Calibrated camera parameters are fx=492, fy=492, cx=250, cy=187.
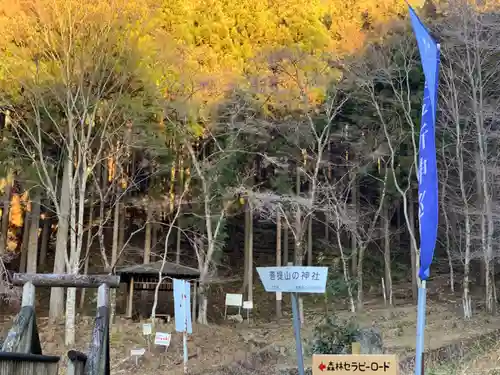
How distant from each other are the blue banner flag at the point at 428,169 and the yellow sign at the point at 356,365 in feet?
2.65

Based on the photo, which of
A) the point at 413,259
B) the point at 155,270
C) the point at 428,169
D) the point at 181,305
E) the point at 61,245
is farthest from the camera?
the point at 413,259

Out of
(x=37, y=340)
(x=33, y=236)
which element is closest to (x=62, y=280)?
(x=37, y=340)

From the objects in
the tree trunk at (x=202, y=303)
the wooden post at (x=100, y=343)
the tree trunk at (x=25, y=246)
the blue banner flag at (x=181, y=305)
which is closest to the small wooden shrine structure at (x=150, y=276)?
the tree trunk at (x=202, y=303)

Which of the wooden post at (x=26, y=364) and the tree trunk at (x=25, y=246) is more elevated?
the tree trunk at (x=25, y=246)

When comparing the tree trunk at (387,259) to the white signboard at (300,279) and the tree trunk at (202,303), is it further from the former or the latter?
the white signboard at (300,279)

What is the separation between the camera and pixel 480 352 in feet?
27.3

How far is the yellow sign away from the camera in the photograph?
347 cm

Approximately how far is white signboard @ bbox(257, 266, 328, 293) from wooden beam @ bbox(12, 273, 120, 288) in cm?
173

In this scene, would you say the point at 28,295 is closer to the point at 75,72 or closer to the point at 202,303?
the point at 75,72

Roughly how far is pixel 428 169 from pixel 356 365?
65.8 inches

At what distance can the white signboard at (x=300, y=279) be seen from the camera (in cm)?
412

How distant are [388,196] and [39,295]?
44.7 feet

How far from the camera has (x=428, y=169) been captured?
13.3 ft

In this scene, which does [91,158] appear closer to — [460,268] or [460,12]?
[460,12]
